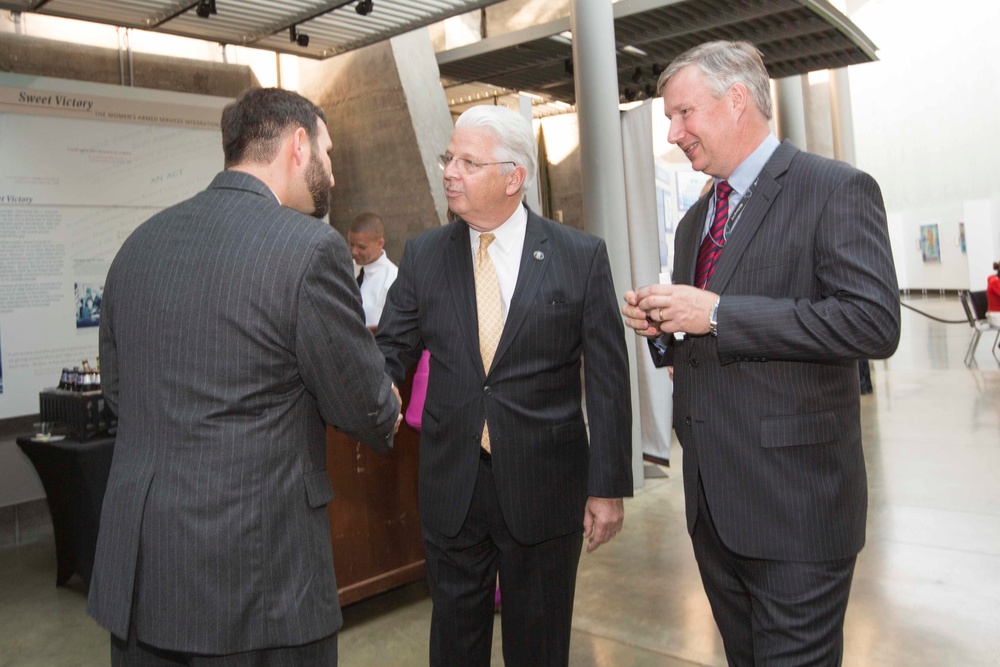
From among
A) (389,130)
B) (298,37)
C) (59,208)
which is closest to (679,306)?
(59,208)

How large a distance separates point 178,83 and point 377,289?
2.83 meters

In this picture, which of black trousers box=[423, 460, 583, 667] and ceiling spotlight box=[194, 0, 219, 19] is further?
ceiling spotlight box=[194, 0, 219, 19]

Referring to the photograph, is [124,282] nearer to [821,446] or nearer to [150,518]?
[150,518]

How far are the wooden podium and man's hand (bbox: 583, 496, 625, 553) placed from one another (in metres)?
1.72

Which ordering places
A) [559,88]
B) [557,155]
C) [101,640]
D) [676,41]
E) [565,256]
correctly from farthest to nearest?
[557,155]
[559,88]
[676,41]
[101,640]
[565,256]

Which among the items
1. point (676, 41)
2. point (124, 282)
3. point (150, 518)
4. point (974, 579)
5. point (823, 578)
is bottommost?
point (974, 579)

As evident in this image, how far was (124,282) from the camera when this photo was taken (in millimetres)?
1664

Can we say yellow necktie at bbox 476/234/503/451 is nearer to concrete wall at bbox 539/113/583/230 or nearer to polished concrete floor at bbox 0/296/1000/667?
polished concrete floor at bbox 0/296/1000/667

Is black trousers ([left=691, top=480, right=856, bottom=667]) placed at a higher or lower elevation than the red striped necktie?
lower

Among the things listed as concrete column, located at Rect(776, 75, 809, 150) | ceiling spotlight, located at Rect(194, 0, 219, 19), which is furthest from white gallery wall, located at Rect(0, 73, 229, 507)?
concrete column, located at Rect(776, 75, 809, 150)

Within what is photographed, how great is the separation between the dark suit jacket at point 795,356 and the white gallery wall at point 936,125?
23.8 m

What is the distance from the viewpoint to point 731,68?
190 cm

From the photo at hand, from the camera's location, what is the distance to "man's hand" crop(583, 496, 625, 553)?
7.41 feet

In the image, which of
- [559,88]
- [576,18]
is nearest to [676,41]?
[559,88]
